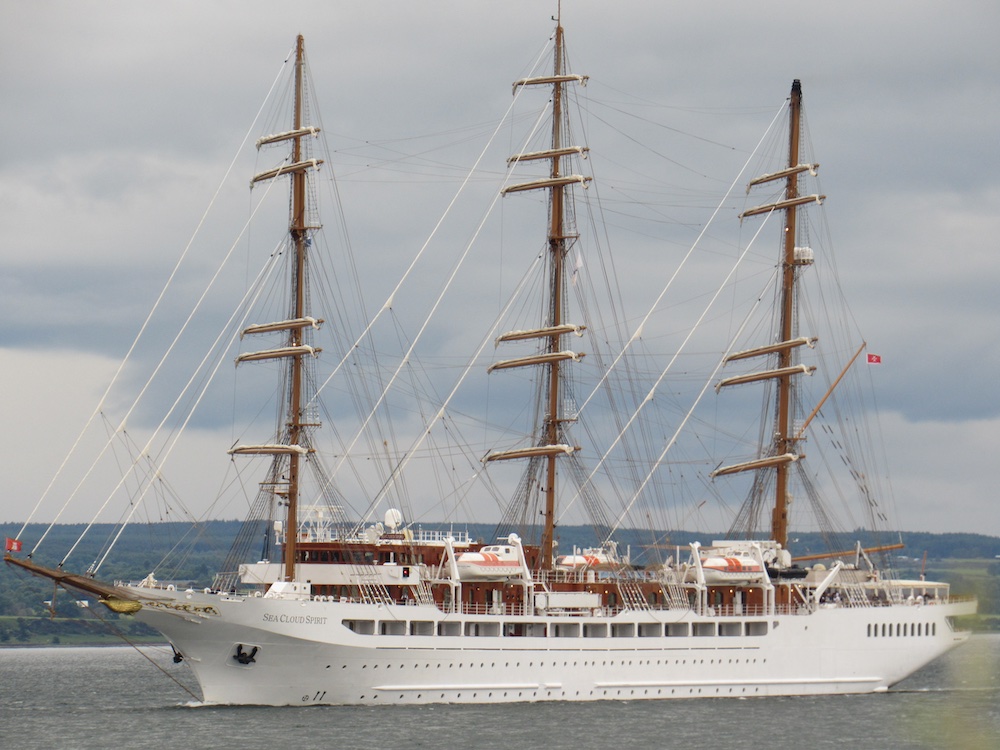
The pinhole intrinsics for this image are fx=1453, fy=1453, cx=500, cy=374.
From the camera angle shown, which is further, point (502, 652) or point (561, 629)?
point (561, 629)

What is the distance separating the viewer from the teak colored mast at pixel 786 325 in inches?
2913

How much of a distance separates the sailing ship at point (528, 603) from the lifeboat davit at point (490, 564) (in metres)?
0.09

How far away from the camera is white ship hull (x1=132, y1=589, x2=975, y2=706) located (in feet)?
177

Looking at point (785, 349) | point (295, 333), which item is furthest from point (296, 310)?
point (785, 349)

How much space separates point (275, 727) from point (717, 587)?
24.5 metres

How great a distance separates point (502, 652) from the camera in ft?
188

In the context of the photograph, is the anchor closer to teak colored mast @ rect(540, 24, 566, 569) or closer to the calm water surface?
the calm water surface

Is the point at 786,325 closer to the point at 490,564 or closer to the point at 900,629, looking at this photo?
the point at 900,629

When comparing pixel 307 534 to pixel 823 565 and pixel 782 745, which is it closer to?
pixel 782 745

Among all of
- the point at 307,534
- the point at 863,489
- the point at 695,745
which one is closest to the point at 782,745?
the point at 695,745

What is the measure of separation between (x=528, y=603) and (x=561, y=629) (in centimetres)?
181

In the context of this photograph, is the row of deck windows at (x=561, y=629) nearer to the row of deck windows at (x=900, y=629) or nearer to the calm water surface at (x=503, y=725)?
the calm water surface at (x=503, y=725)

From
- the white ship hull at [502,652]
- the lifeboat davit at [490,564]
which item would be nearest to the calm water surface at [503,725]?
the white ship hull at [502,652]

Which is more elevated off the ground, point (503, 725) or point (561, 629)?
point (561, 629)
